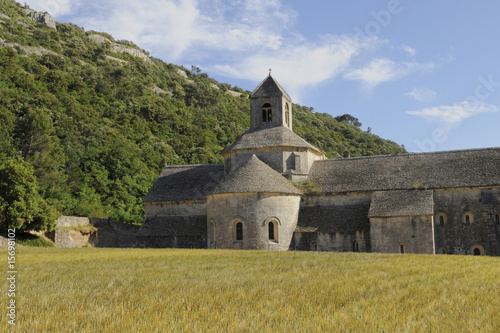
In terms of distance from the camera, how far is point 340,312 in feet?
26.8

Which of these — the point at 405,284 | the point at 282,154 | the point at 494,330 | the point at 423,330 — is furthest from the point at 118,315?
the point at 282,154

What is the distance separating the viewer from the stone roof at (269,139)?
39.5 m

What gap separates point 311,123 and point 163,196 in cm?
6924

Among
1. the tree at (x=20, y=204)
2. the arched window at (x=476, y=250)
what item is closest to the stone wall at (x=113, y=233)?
the tree at (x=20, y=204)

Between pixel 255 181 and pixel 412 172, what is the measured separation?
13.1m

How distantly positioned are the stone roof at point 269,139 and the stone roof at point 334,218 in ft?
19.5

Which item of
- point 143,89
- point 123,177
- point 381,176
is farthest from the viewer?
point 143,89

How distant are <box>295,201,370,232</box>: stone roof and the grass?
63.6 ft

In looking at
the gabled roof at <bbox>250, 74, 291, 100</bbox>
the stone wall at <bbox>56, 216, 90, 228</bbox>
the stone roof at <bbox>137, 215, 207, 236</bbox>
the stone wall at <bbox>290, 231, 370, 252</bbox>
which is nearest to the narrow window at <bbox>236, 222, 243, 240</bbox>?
the stone wall at <bbox>290, 231, 370, 252</bbox>

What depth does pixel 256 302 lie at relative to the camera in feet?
30.8

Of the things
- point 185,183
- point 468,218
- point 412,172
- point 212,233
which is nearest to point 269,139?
point 185,183

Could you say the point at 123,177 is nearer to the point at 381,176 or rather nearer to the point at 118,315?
the point at 381,176

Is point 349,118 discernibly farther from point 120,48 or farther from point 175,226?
point 175,226

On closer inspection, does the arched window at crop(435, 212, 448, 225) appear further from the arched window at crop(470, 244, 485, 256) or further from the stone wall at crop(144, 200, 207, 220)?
the stone wall at crop(144, 200, 207, 220)
